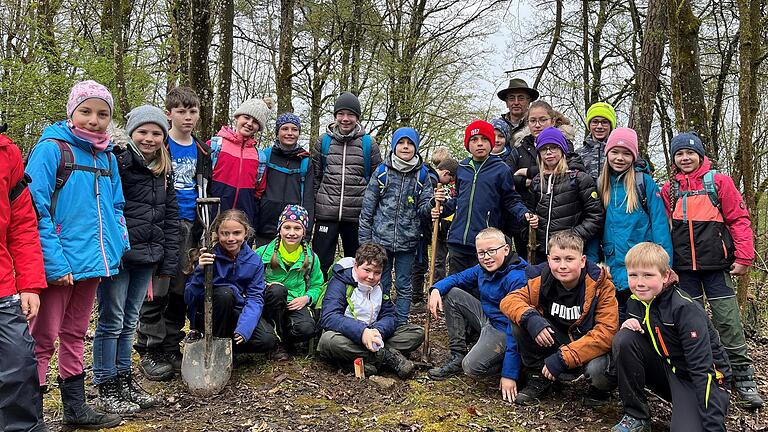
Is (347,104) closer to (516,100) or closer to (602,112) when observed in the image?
(516,100)

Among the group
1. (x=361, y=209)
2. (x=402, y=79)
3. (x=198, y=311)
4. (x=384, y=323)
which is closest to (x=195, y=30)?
(x=361, y=209)

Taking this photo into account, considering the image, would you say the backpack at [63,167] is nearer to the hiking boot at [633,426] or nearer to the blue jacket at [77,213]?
the blue jacket at [77,213]

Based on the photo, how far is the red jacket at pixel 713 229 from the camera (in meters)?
4.34

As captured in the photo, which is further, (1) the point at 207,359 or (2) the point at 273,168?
(2) the point at 273,168

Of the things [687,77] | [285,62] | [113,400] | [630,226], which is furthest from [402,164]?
[285,62]

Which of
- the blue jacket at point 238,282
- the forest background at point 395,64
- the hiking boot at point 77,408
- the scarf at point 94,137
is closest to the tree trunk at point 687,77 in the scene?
the forest background at point 395,64

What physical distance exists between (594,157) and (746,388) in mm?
2300

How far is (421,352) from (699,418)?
8.02 ft

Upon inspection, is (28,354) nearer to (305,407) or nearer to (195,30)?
(305,407)

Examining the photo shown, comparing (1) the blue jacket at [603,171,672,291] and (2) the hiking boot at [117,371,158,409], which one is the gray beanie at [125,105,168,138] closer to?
(2) the hiking boot at [117,371,158,409]

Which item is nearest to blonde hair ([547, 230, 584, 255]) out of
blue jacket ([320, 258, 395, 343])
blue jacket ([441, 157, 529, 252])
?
blue jacket ([441, 157, 529, 252])

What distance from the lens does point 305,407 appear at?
13.5 feet

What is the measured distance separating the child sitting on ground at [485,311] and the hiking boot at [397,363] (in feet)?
0.69

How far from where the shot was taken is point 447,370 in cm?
469
